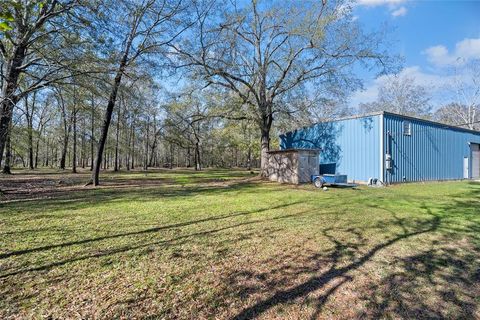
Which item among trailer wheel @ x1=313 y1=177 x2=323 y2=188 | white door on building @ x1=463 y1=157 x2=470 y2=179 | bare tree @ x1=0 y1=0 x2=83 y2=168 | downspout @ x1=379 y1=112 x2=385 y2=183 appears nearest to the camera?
bare tree @ x1=0 y1=0 x2=83 y2=168

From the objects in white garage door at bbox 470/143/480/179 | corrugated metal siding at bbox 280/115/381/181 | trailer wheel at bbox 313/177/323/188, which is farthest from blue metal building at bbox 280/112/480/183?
trailer wheel at bbox 313/177/323/188

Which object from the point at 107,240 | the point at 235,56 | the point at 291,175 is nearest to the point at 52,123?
the point at 235,56

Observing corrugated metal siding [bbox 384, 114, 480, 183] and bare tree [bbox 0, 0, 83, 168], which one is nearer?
bare tree [bbox 0, 0, 83, 168]

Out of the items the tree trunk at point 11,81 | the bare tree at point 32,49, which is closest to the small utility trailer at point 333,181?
the bare tree at point 32,49

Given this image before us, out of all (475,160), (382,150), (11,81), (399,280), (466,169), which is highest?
(11,81)

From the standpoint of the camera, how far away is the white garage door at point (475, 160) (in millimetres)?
20122

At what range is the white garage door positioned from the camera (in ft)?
66.0

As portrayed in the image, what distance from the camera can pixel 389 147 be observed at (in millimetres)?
14297

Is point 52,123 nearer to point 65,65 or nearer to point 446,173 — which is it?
point 65,65

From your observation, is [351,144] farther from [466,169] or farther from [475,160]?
[475,160]

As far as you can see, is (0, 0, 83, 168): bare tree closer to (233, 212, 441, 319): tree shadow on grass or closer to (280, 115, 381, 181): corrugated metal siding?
(233, 212, 441, 319): tree shadow on grass

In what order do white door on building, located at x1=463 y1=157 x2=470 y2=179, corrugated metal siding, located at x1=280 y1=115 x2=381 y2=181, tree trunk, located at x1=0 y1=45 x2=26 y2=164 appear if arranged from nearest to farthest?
tree trunk, located at x1=0 y1=45 x2=26 y2=164
corrugated metal siding, located at x1=280 y1=115 x2=381 y2=181
white door on building, located at x1=463 y1=157 x2=470 y2=179

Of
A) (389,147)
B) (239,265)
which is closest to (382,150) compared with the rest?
(389,147)

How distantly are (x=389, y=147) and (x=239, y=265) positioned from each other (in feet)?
45.0
